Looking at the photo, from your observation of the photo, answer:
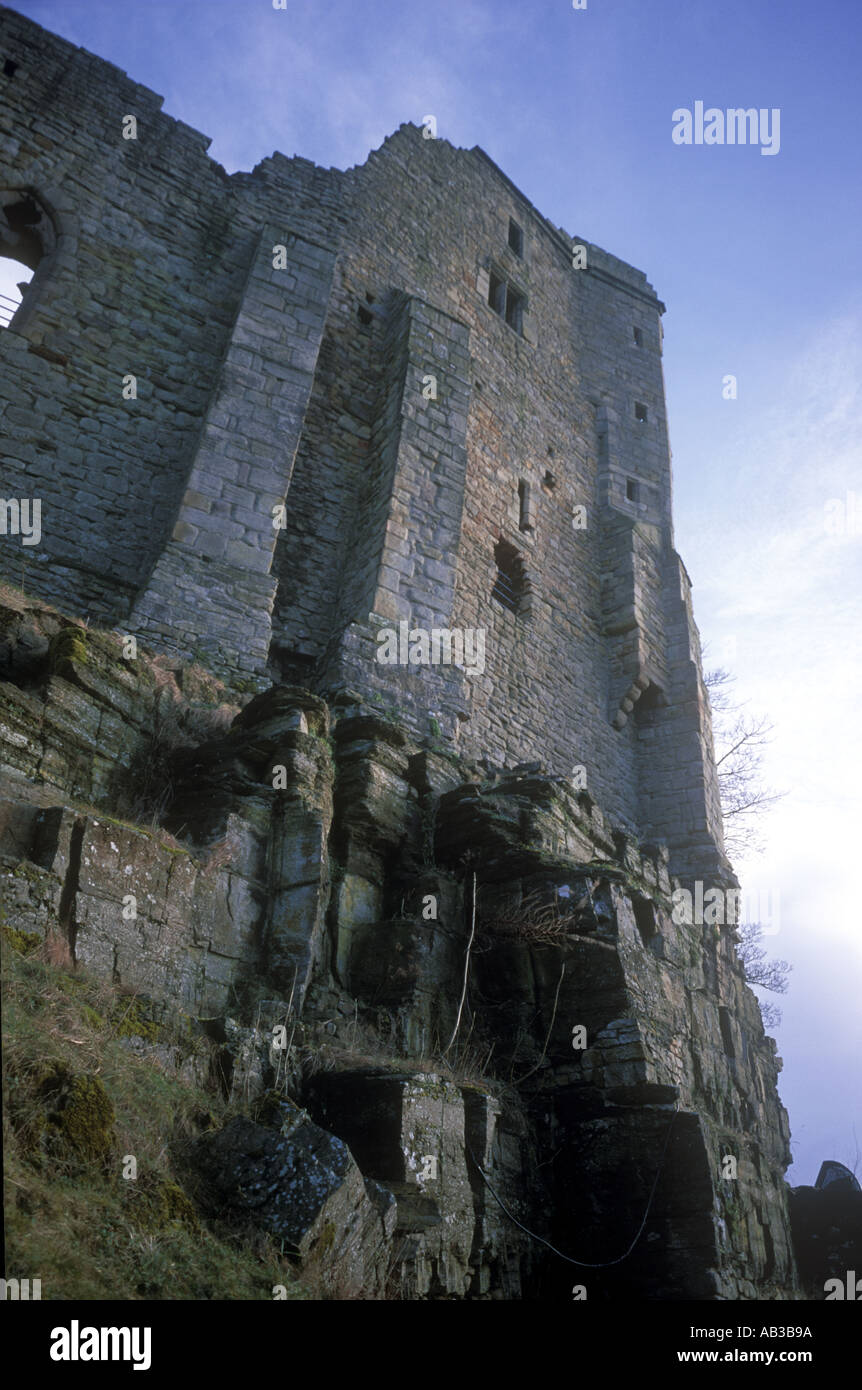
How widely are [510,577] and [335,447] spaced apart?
11.2 feet

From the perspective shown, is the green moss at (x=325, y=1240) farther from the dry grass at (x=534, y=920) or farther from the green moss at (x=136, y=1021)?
the dry grass at (x=534, y=920)

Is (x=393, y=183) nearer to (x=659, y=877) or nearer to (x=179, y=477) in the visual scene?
(x=179, y=477)

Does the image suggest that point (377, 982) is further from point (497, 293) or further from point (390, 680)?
point (497, 293)

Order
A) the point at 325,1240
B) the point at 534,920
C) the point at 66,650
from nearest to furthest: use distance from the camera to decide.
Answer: the point at 325,1240 < the point at 66,650 < the point at 534,920

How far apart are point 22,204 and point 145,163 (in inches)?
81.4

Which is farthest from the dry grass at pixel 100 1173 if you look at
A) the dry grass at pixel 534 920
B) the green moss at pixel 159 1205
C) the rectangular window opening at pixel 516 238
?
the rectangular window opening at pixel 516 238

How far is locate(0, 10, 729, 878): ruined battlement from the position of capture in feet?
34.2

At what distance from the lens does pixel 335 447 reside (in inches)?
520

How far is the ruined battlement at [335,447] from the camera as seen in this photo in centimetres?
1042

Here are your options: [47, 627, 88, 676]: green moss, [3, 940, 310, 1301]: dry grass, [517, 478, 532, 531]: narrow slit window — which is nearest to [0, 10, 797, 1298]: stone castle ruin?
[47, 627, 88, 676]: green moss

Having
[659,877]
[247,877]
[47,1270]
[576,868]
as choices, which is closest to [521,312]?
[659,877]

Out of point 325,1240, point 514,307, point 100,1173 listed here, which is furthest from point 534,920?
point 514,307

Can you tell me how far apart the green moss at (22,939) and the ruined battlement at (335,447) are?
4.77 metres

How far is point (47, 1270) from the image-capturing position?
2.90 meters
